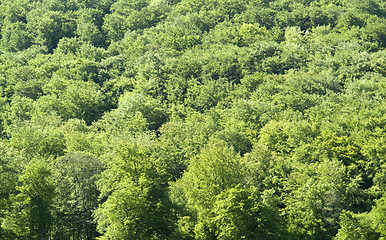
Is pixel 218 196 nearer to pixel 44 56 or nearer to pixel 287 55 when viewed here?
pixel 287 55

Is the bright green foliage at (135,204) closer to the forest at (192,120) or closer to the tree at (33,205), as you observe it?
the forest at (192,120)

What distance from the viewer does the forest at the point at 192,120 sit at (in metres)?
52.1

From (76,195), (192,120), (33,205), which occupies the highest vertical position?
(33,205)

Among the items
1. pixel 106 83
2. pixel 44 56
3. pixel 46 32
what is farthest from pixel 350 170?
pixel 46 32

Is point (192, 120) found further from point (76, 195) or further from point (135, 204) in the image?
point (135, 204)

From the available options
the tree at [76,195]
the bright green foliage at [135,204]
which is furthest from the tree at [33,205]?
the bright green foliage at [135,204]

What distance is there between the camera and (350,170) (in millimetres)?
69938

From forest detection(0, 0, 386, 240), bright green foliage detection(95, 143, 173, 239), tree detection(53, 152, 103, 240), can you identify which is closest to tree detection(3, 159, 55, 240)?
forest detection(0, 0, 386, 240)

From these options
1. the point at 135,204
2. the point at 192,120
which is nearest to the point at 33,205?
the point at 135,204

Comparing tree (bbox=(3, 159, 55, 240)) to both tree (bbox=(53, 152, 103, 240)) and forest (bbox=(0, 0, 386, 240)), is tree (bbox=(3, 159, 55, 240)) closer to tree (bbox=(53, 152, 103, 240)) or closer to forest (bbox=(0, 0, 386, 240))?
forest (bbox=(0, 0, 386, 240))

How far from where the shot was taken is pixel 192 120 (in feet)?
310

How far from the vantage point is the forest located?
5212 centimetres

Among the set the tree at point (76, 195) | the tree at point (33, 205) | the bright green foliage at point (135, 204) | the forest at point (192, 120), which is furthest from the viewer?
the tree at point (76, 195)

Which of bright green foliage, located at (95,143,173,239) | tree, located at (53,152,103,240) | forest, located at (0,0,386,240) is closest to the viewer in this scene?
bright green foliage, located at (95,143,173,239)
